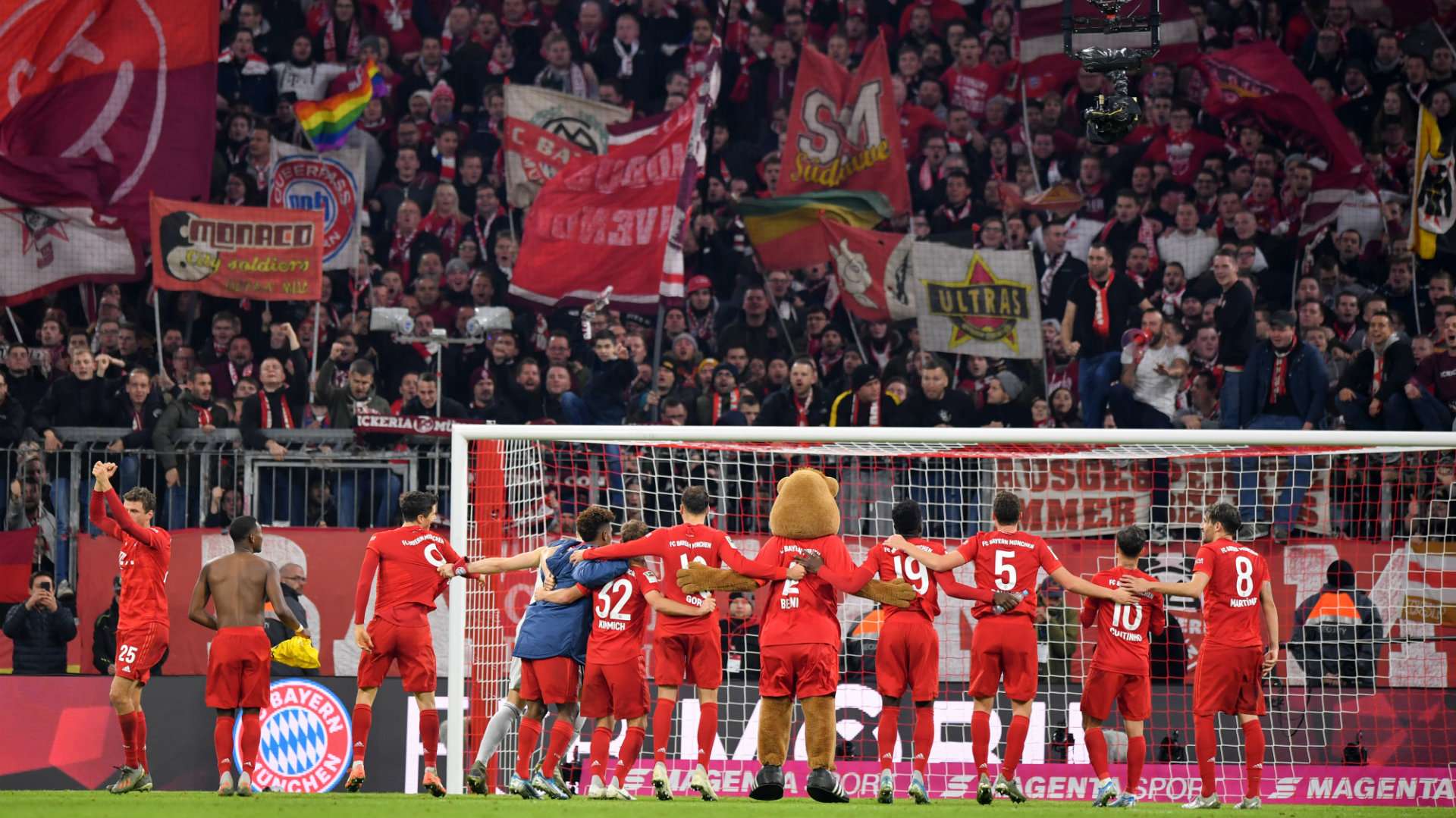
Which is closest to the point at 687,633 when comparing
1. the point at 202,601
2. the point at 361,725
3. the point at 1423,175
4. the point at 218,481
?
the point at 361,725

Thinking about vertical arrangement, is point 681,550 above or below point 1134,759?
above

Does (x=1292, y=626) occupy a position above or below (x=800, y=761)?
above

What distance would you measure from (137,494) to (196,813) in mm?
3212

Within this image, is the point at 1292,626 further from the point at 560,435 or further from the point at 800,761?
the point at 560,435

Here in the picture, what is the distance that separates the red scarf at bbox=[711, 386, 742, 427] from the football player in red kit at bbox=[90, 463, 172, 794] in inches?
210

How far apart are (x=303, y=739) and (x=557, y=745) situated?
3.14 meters

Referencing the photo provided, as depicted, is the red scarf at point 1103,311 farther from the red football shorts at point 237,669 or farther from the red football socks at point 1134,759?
the red football shorts at point 237,669

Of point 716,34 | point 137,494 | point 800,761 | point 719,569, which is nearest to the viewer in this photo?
point 719,569

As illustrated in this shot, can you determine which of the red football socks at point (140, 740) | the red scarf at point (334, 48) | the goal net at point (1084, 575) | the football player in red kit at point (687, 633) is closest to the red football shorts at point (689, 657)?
the football player in red kit at point (687, 633)

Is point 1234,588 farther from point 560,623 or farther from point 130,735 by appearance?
point 130,735

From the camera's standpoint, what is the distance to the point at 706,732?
10414 millimetres

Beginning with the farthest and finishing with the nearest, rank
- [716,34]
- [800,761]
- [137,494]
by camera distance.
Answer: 1. [716,34]
2. [800,761]
3. [137,494]

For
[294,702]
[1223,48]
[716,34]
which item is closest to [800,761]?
[294,702]

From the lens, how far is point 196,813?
334 inches
